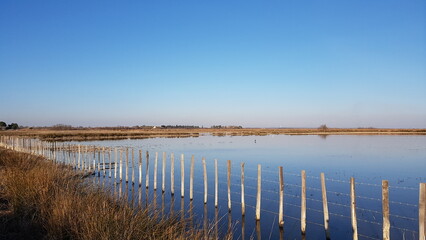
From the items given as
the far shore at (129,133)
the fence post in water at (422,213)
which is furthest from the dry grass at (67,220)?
the far shore at (129,133)

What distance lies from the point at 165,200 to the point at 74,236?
8.75 meters

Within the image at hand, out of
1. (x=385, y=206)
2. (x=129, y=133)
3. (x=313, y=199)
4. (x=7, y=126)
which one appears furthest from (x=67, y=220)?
(x=7, y=126)

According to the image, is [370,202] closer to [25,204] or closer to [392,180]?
[392,180]

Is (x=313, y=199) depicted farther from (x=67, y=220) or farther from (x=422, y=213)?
(x=67, y=220)

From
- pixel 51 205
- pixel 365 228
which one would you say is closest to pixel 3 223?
pixel 51 205

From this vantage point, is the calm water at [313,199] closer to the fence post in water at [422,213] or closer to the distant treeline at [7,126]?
the fence post in water at [422,213]

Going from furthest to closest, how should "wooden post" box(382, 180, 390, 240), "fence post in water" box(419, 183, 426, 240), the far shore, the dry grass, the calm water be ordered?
the far shore, the calm water, "wooden post" box(382, 180, 390, 240), "fence post in water" box(419, 183, 426, 240), the dry grass

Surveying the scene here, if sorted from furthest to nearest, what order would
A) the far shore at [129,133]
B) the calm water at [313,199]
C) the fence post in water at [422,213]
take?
the far shore at [129,133] < the calm water at [313,199] < the fence post in water at [422,213]

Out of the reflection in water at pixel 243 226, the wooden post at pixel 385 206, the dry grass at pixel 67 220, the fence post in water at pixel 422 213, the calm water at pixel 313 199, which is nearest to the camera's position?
the dry grass at pixel 67 220

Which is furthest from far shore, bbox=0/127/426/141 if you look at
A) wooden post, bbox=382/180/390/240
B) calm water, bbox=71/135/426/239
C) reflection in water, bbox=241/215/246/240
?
wooden post, bbox=382/180/390/240

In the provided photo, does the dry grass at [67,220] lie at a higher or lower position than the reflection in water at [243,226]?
higher

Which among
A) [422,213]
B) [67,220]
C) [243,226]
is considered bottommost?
[243,226]

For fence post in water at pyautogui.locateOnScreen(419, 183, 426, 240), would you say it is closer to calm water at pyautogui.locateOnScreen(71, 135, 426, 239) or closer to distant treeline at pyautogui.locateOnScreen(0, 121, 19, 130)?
calm water at pyautogui.locateOnScreen(71, 135, 426, 239)

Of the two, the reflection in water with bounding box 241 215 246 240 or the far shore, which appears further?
the far shore
